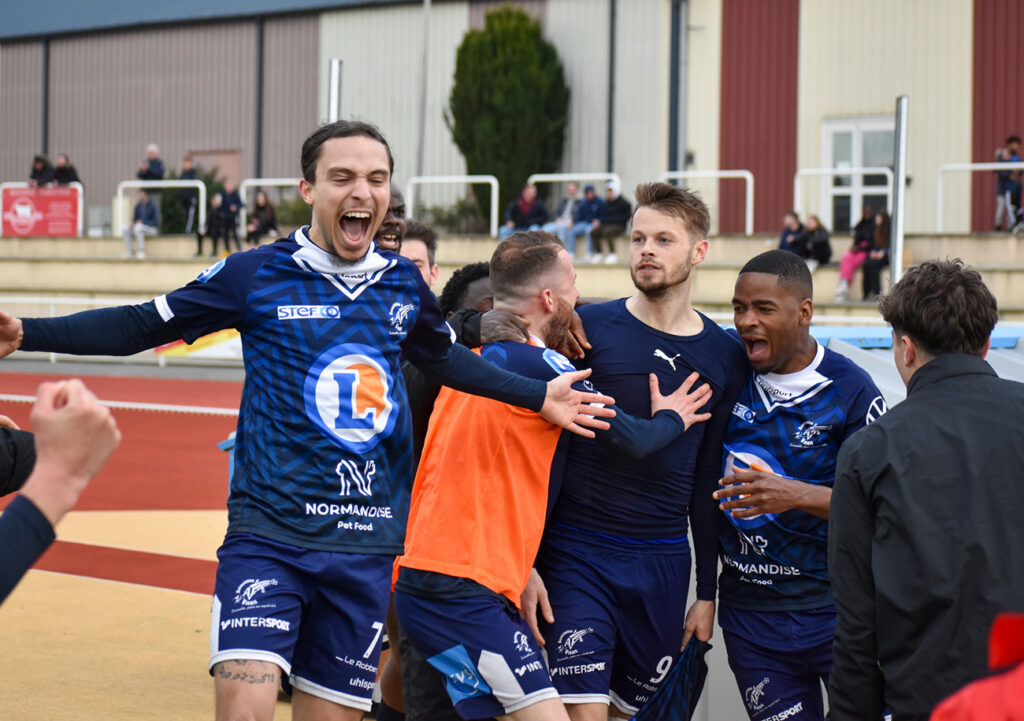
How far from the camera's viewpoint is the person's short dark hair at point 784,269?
446cm

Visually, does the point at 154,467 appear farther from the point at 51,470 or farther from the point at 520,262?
the point at 51,470

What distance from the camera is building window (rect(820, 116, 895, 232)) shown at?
2456 centimetres

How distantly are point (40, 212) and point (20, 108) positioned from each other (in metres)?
11.8

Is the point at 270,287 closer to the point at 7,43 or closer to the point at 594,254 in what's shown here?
the point at 594,254

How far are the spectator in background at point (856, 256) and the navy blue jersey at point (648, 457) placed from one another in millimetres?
14982

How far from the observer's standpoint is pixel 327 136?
12.6 ft

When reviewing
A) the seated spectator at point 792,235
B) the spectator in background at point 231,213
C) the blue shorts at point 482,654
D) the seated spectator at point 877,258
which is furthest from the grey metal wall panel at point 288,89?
the blue shorts at point 482,654

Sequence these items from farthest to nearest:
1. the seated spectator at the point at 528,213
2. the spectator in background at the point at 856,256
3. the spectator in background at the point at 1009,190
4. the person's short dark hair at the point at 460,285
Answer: the seated spectator at the point at 528,213, the spectator in background at the point at 1009,190, the spectator in background at the point at 856,256, the person's short dark hair at the point at 460,285

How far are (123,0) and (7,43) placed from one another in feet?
14.4

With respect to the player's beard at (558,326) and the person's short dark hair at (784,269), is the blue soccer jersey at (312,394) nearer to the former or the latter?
the player's beard at (558,326)

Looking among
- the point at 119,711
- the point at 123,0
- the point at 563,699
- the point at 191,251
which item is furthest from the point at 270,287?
the point at 123,0

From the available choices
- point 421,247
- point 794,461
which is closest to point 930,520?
point 794,461

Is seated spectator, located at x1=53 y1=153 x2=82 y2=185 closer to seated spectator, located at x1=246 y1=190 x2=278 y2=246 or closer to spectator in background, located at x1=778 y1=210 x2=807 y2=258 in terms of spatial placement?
seated spectator, located at x1=246 y1=190 x2=278 y2=246

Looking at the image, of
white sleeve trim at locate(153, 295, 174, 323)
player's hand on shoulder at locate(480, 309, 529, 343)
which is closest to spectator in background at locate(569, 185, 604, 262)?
player's hand on shoulder at locate(480, 309, 529, 343)
